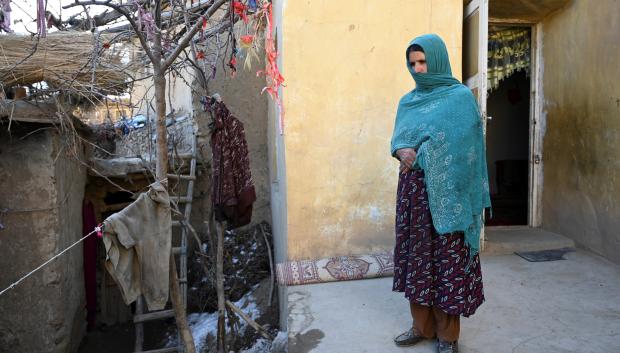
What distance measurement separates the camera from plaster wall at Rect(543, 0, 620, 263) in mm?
3600

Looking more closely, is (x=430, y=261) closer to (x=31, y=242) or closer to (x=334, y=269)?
(x=334, y=269)

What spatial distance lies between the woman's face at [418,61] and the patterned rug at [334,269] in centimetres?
175

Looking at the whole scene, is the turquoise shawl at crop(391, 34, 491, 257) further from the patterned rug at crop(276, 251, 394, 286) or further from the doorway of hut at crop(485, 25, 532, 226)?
the doorway of hut at crop(485, 25, 532, 226)

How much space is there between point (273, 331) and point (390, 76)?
2937 millimetres

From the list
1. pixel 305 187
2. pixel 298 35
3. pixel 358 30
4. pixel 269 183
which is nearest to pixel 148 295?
pixel 305 187

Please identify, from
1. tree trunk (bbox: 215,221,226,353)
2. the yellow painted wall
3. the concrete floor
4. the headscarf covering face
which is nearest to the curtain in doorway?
the yellow painted wall

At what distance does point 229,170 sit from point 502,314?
2350 mm

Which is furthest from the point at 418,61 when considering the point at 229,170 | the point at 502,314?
the point at 229,170

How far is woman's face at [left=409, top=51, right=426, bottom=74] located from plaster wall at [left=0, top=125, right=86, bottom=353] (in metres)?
3.55

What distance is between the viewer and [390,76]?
11.8 feet

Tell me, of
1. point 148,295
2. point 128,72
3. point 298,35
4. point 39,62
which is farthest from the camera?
point 128,72

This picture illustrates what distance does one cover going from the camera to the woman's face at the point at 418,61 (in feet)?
6.98

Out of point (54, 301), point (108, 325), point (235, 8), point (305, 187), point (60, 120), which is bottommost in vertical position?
point (108, 325)

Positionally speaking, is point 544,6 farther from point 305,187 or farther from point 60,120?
point 60,120
